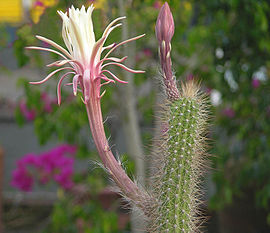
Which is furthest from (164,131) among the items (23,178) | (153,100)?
(23,178)

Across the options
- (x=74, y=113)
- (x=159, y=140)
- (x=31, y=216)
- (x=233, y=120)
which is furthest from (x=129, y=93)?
(x=31, y=216)

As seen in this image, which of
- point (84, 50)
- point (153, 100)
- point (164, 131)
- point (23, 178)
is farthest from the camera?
point (23, 178)

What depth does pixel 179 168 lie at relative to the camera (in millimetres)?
694

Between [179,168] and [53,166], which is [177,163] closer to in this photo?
[179,168]

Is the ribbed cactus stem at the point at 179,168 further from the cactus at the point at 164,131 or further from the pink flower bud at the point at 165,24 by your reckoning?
the pink flower bud at the point at 165,24

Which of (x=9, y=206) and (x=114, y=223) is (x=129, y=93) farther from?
(x=9, y=206)

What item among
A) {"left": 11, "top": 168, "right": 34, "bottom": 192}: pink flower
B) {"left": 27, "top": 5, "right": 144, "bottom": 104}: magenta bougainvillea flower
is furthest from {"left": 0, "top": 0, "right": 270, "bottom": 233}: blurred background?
{"left": 27, "top": 5, "right": 144, "bottom": 104}: magenta bougainvillea flower

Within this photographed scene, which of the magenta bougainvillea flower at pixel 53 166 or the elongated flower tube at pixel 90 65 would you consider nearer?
the elongated flower tube at pixel 90 65

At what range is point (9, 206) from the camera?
4488 millimetres

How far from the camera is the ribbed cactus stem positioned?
692 mm

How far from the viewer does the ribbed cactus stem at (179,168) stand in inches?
27.2

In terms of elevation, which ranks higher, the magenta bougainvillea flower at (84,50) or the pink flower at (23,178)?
the magenta bougainvillea flower at (84,50)

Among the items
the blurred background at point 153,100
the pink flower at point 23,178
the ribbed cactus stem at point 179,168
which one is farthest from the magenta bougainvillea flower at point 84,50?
the pink flower at point 23,178

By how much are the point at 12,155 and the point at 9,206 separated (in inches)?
26.5
